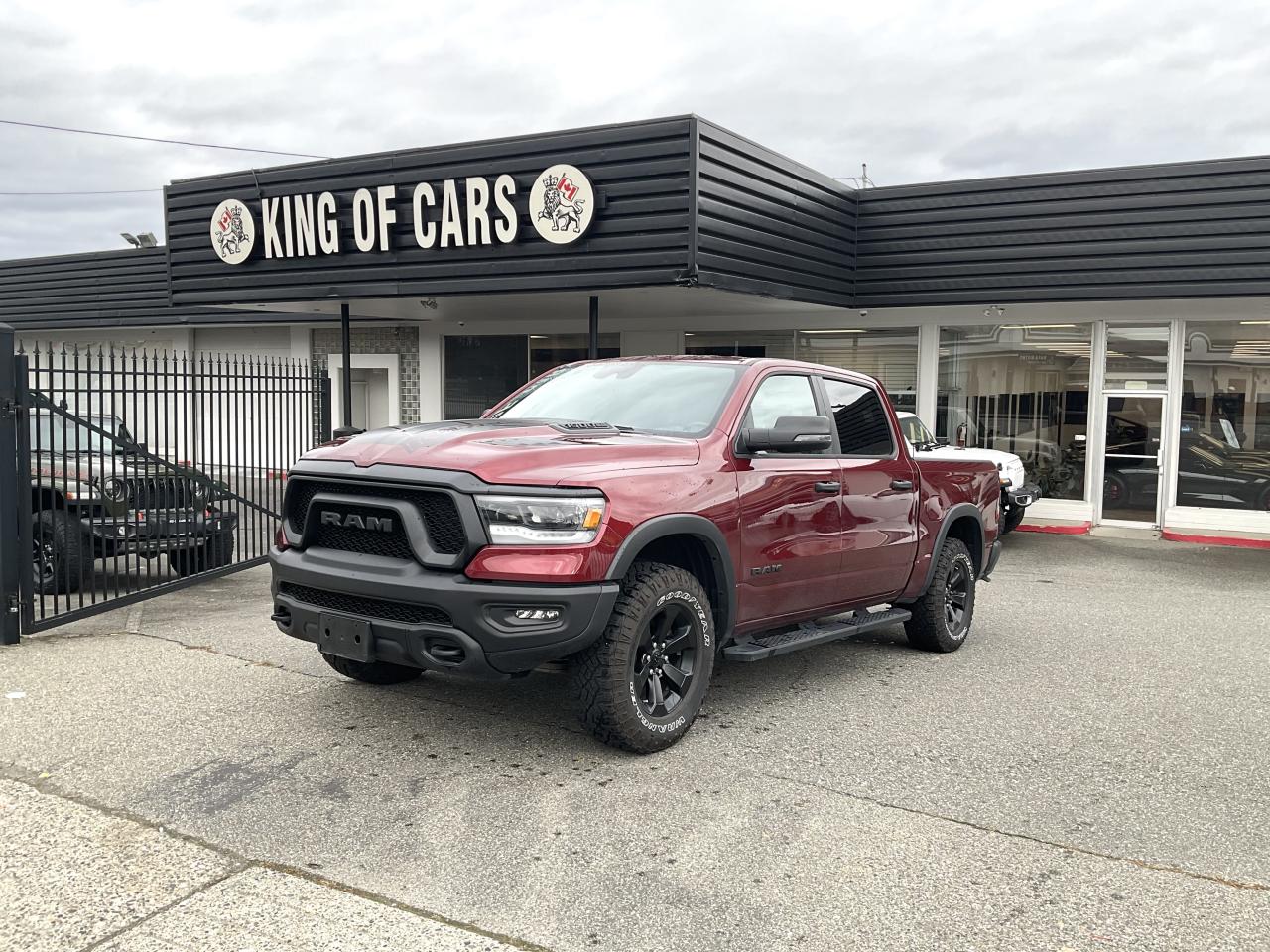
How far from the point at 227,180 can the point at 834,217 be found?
8.99 metres

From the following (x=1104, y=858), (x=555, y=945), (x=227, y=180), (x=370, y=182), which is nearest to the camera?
(x=555, y=945)

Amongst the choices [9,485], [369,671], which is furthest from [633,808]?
[9,485]

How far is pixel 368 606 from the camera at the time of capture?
4.68 meters

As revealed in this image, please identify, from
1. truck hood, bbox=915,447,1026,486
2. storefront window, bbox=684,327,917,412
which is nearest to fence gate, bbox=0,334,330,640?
truck hood, bbox=915,447,1026,486

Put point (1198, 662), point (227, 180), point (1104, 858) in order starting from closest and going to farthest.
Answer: point (1104, 858) → point (1198, 662) → point (227, 180)

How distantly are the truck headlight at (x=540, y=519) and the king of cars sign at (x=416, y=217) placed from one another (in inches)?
350

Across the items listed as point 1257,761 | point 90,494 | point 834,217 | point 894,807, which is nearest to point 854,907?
point 894,807

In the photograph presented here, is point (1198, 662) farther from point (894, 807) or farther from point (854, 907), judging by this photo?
point (854, 907)

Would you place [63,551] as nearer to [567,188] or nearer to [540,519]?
[540,519]

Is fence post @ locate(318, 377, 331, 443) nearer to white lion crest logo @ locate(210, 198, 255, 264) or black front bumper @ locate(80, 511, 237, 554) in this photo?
black front bumper @ locate(80, 511, 237, 554)

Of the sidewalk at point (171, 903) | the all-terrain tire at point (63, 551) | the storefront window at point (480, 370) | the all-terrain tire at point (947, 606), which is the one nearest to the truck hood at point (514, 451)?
the sidewalk at point (171, 903)

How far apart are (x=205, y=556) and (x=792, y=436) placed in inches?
245

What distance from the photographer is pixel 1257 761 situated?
5.11 m

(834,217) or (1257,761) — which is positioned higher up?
(834,217)
